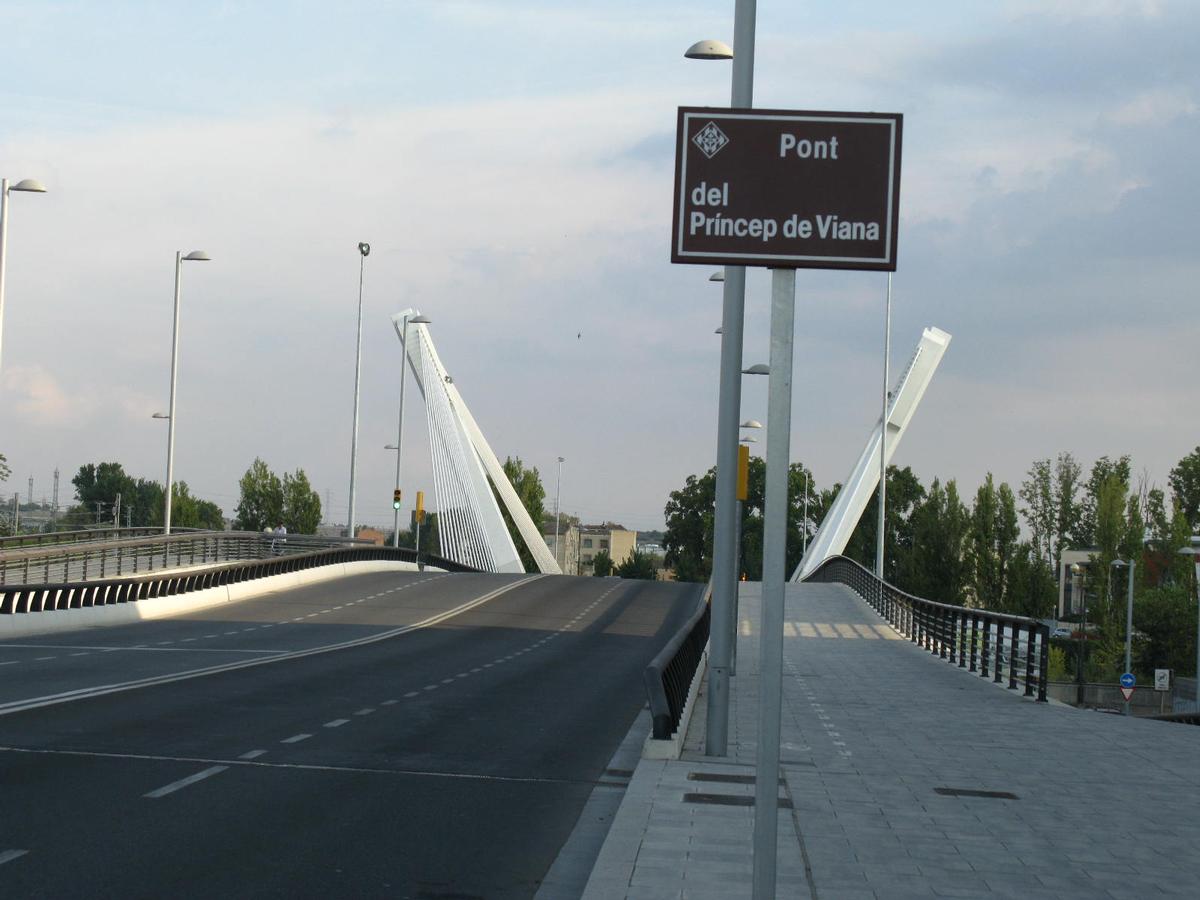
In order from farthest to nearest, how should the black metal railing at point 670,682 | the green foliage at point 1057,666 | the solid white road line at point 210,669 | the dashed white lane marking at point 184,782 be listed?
the green foliage at point 1057,666 → the solid white road line at point 210,669 → the black metal railing at point 670,682 → the dashed white lane marking at point 184,782

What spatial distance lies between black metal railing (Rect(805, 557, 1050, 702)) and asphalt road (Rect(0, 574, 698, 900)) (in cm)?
600

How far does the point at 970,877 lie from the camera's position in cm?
904

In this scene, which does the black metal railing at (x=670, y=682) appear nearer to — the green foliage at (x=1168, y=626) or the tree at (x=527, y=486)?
the green foliage at (x=1168, y=626)

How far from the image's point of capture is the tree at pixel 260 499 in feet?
405

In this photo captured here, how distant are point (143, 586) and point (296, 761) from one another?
83.2 feet

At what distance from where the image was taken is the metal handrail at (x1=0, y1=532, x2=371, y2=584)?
37.8 metres

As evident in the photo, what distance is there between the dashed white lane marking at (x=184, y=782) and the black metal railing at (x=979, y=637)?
13349 millimetres

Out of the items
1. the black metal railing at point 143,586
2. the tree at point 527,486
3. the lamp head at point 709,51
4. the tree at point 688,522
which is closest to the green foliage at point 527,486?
the tree at point 527,486

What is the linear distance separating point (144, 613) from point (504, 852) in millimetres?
28071

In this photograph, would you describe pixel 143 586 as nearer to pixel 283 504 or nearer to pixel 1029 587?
pixel 1029 587

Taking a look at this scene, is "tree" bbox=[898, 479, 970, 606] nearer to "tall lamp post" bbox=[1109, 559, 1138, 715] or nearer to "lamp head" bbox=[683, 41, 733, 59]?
"tall lamp post" bbox=[1109, 559, 1138, 715]

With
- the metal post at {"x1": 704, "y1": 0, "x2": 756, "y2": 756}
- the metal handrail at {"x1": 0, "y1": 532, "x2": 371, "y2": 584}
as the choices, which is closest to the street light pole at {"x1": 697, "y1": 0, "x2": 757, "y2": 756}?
the metal post at {"x1": 704, "y1": 0, "x2": 756, "y2": 756}

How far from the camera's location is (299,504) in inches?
4857

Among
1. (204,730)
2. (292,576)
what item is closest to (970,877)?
(204,730)
